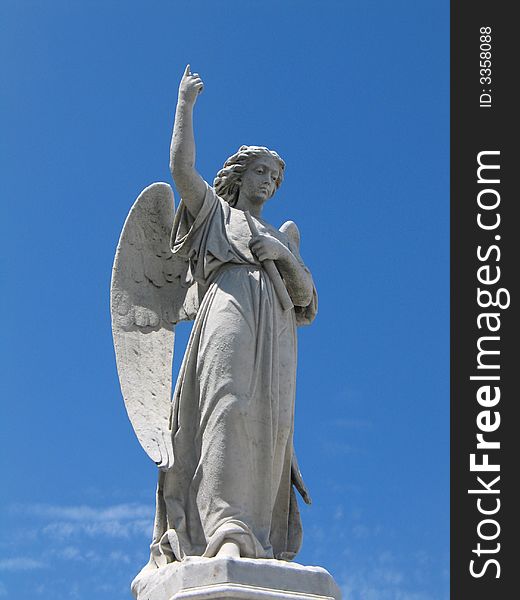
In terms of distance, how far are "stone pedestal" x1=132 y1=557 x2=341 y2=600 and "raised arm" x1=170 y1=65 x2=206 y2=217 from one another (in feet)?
9.91

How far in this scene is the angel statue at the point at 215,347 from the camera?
31.8 feet

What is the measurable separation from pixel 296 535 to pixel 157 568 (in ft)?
3.62

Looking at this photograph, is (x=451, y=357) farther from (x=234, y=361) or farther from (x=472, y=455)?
(x=234, y=361)

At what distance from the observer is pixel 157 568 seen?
9781mm

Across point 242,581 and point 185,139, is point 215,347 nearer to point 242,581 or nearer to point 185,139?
point 185,139

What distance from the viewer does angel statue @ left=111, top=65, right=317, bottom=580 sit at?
31.8 feet

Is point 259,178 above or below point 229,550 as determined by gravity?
above

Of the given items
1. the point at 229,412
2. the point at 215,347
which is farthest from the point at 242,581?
the point at 215,347

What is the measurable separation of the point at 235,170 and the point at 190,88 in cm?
93

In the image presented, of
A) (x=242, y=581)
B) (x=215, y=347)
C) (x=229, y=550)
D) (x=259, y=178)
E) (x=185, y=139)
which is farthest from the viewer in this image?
(x=259, y=178)

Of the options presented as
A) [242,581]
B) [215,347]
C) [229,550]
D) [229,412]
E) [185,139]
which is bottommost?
[242,581]

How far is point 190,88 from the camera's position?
1033 cm

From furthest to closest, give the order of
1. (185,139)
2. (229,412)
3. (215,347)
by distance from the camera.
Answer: (185,139) → (215,347) → (229,412)

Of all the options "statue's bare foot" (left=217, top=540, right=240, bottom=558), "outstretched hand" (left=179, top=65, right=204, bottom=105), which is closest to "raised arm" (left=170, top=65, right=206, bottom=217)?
"outstretched hand" (left=179, top=65, right=204, bottom=105)
